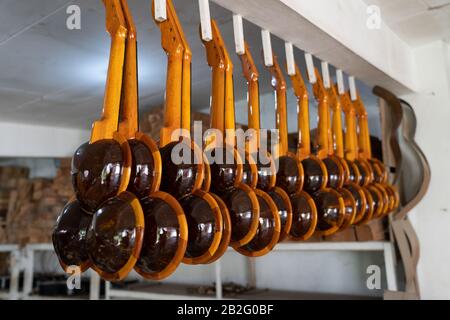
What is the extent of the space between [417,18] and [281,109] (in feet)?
2.12

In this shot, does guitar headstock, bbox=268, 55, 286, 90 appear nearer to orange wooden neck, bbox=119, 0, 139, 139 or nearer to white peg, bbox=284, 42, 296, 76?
white peg, bbox=284, 42, 296, 76

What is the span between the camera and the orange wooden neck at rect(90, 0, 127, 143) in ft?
1.92

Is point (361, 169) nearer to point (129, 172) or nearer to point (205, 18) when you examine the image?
point (205, 18)

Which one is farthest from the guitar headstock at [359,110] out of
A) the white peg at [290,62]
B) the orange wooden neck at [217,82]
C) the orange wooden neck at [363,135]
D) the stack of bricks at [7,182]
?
the stack of bricks at [7,182]

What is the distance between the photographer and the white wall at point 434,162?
4.42 ft

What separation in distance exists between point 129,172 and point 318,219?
20.3 inches

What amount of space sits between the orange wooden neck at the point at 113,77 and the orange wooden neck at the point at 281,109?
16.5 inches

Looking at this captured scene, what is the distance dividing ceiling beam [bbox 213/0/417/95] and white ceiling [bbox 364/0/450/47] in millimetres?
32

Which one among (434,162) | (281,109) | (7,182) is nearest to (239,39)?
(281,109)

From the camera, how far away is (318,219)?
93 cm
